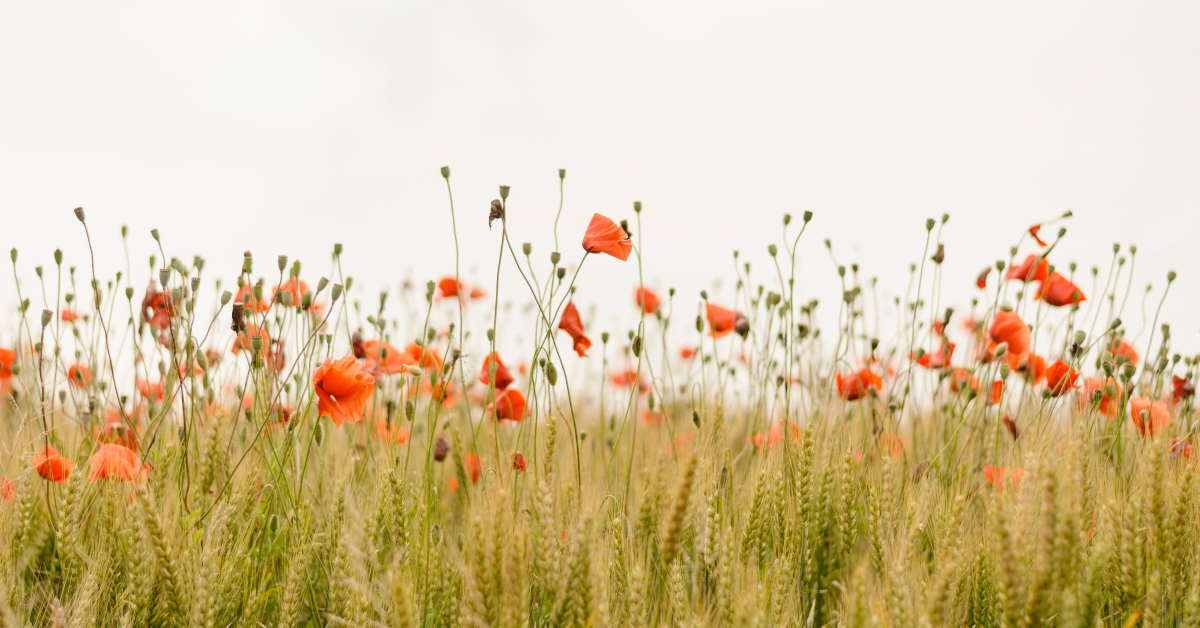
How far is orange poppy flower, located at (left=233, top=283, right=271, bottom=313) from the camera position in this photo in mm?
2666

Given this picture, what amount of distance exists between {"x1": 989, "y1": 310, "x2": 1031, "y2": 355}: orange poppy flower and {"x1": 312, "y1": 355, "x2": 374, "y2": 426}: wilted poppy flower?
74.0 inches

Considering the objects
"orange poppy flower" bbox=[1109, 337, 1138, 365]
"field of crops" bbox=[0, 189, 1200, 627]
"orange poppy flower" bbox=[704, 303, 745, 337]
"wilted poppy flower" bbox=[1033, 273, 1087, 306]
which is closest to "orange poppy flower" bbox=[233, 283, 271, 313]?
"field of crops" bbox=[0, 189, 1200, 627]

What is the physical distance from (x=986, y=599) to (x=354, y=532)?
4.17 feet

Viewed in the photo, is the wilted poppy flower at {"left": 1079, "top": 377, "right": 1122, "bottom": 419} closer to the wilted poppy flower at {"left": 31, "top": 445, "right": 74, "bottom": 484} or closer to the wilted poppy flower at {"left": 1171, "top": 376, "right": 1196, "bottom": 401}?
the wilted poppy flower at {"left": 1171, "top": 376, "right": 1196, "bottom": 401}

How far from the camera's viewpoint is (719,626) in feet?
6.13

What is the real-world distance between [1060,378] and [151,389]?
291 cm

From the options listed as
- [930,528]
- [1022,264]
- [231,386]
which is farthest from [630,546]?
[1022,264]

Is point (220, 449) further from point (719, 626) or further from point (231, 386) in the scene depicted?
point (719, 626)

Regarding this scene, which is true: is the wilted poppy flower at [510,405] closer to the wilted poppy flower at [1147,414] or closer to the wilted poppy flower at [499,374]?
the wilted poppy flower at [499,374]

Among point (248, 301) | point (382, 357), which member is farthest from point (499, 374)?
point (248, 301)

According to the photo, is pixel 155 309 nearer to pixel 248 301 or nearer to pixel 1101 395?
pixel 248 301

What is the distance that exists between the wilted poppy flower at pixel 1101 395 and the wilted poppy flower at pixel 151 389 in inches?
112

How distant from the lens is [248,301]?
9.66 feet

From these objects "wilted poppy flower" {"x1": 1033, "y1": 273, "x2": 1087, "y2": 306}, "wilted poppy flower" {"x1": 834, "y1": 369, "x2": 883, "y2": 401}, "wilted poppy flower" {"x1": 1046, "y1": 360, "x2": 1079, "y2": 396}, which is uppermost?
"wilted poppy flower" {"x1": 1033, "y1": 273, "x2": 1087, "y2": 306}
